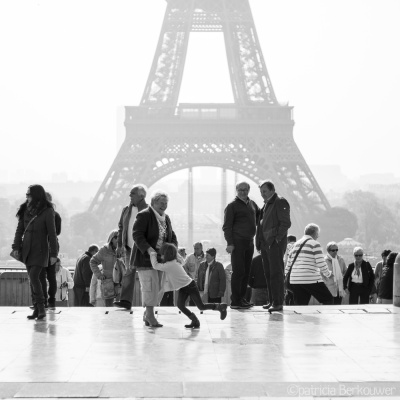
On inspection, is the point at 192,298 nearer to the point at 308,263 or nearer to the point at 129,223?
the point at 129,223

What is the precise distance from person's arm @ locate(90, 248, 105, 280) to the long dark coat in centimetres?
164

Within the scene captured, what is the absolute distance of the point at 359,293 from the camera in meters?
14.8

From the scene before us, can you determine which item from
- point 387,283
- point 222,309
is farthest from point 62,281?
point 387,283

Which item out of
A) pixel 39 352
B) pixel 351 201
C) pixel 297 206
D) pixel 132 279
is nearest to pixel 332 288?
A: pixel 132 279

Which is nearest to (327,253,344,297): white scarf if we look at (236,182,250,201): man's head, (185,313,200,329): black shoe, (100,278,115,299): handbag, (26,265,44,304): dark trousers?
(236,182,250,201): man's head

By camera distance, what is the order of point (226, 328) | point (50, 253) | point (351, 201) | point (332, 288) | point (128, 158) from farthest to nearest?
point (351, 201) < point (128, 158) < point (332, 288) < point (50, 253) < point (226, 328)

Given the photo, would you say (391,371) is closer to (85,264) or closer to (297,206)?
(85,264)

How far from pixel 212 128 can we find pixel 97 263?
4313cm

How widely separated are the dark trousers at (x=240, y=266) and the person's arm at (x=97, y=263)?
1806 mm

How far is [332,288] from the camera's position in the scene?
1421cm

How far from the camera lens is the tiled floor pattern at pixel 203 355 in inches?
295

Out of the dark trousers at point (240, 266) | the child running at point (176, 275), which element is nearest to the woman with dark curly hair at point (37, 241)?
the child running at point (176, 275)

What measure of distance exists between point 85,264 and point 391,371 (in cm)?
697

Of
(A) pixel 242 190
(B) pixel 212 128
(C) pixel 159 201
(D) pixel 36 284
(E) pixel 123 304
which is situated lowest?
(E) pixel 123 304
